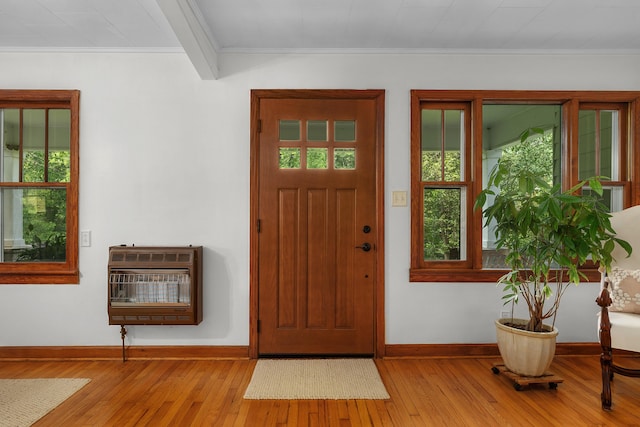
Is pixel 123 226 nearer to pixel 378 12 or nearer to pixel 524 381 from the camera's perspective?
pixel 378 12

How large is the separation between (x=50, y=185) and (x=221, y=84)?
5.32 ft

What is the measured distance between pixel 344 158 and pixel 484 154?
120cm

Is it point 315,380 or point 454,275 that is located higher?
point 454,275

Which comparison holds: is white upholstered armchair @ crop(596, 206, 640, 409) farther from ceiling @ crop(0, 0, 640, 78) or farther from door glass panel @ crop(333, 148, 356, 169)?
door glass panel @ crop(333, 148, 356, 169)

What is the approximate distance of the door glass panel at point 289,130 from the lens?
3406 mm

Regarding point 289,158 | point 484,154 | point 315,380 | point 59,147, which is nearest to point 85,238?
point 59,147

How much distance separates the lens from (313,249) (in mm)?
3369

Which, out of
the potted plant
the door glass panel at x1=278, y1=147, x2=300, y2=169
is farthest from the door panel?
the potted plant

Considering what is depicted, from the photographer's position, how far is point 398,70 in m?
3.38

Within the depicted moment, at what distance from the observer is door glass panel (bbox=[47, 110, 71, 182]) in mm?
3404

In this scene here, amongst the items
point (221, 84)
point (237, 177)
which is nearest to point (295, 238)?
point (237, 177)

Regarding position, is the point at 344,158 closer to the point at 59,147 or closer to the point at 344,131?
the point at 344,131

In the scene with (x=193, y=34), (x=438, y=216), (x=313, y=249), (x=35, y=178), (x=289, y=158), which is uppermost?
(x=193, y=34)

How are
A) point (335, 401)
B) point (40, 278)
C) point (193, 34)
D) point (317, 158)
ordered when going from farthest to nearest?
point (317, 158) → point (40, 278) → point (193, 34) → point (335, 401)
